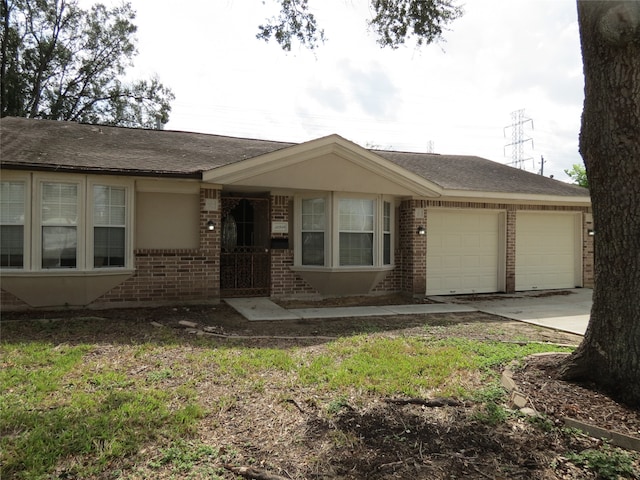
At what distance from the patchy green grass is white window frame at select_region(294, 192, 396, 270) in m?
3.46

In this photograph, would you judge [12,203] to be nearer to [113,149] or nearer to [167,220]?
[113,149]

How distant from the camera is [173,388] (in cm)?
435

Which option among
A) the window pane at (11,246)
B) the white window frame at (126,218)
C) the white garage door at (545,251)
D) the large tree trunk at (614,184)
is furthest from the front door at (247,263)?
the large tree trunk at (614,184)

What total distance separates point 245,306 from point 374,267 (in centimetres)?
308

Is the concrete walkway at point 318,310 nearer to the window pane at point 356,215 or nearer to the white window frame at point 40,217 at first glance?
the window pane at point 356,215

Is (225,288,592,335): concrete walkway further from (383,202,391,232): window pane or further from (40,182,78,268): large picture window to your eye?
(40,182,78,268): large picture window

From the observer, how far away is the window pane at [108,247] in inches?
327

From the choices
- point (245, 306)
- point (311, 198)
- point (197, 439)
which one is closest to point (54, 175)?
point (245, 306)

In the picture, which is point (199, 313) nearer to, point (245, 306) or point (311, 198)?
point (245, 306)

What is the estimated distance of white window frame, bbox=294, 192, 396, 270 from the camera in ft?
32.2

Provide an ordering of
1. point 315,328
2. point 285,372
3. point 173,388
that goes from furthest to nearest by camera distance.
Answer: point 315,328
point 285,372
point 173,388

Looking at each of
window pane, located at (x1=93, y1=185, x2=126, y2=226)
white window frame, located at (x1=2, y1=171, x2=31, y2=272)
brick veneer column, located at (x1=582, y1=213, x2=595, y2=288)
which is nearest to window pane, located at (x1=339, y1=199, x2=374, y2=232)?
window pane, located at (x1=93, y1=185, x2=126, y2=226)

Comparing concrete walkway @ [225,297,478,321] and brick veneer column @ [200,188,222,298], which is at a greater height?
brick veneer column @ [200,188,222,298]

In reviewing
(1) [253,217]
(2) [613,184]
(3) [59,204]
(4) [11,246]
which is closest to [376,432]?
(2) [613,184]
